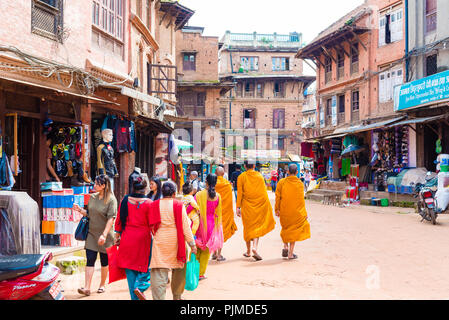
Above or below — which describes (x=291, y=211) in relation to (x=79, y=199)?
below

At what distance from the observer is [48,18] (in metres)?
9.69

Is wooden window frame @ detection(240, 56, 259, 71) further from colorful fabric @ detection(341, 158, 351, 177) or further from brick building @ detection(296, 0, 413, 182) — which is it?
colorful fabric @ detection(341, 158, 351, 177)

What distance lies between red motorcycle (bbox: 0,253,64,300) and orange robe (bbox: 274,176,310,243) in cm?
525

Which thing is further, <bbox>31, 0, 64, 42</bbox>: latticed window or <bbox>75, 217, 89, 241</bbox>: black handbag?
<bbox>31, 0, 64, 42</bbox>: latticed window

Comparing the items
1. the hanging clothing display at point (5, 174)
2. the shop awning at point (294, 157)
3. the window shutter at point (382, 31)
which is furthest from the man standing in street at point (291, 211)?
the shop awning at point (294, 157)

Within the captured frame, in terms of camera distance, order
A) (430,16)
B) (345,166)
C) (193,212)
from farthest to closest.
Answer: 1. (345,166)
2. (430,16)
3. (193,212)

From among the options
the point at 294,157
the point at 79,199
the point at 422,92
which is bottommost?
the point at 79,199

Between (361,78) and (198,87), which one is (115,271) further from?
(198,87)

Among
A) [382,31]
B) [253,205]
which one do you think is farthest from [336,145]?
[253,205]

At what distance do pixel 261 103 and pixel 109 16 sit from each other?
3663 centimetres

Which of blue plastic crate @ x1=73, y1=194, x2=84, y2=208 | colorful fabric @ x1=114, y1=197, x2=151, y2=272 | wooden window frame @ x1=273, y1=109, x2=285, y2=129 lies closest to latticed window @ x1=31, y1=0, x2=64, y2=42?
blue plastic crate @ x1=73, y1=194, x2=84, y2=208

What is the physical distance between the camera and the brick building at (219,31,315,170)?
4872cm

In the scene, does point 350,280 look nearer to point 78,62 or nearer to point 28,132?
point 28,132

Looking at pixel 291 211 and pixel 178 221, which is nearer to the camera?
pixel 178 221
